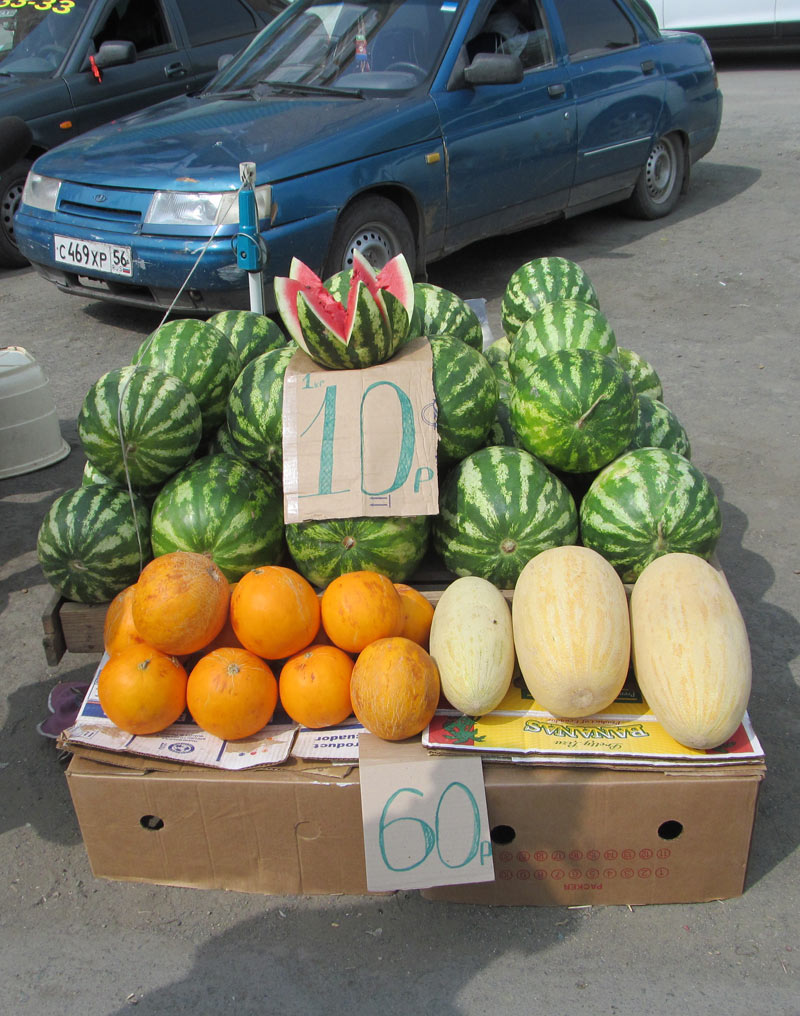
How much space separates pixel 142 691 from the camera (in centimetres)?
250

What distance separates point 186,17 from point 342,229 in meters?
4.11

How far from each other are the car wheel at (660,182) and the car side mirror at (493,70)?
2353 millimetres

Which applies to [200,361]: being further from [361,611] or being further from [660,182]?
[660,182]

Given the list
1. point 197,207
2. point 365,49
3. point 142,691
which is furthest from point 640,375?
point 365,49

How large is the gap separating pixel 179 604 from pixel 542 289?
7.13 ft

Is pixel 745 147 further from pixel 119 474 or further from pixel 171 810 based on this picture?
pixel 171 810

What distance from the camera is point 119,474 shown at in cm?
307

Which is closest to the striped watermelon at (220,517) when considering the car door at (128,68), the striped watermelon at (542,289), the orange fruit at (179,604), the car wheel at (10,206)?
the orange fruit at (179,604)

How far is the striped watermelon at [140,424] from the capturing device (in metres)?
2.93

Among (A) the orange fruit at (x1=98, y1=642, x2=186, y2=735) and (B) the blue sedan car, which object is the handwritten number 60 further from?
(B) the blue sedan car

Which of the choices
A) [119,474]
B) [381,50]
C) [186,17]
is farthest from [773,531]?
[186,17]

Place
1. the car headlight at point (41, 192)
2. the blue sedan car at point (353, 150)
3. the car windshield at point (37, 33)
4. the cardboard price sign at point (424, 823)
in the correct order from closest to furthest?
the cardboard price sign at point (424, 823) → the blue sedan car at point (353, 150) → the car headlight at point (41, 192) → the car windshield at point (37, 33)

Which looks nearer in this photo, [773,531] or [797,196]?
[773,531]

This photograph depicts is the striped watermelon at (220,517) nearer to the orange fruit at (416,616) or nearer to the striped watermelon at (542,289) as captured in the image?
the orange fruit at (416,616)
